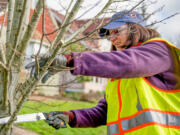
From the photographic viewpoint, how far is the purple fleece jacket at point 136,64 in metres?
1.25

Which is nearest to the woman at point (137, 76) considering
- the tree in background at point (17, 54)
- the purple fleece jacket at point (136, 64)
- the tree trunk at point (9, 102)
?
the purple fleece jacket at point (136, 64)

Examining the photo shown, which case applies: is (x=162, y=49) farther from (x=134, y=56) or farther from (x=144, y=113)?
(x=144, y=113)

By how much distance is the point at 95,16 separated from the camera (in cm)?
209

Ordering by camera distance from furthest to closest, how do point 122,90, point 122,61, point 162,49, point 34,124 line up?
point 34,124
point 122,90
point 162,49
point 122,61

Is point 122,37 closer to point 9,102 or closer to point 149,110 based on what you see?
point 149,110

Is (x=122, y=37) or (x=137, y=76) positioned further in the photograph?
(x=122, y=37)

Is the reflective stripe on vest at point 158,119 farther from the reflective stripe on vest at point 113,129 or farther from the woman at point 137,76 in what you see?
the reflective stripe on vest at point 113,129

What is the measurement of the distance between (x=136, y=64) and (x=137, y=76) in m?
0.10

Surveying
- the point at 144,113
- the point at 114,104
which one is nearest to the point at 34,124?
the point at 114,104

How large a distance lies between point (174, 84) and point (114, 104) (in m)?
0.55

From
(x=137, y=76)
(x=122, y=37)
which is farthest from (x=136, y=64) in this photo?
(x=122, y=37)

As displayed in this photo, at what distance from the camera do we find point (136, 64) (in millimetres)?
1296

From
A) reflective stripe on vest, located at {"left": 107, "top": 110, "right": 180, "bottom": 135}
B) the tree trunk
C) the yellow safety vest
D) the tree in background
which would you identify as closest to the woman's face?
the tree in background

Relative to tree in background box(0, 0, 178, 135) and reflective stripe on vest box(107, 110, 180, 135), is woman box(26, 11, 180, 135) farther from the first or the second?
tree in background box(0, 0, 178, 135)
